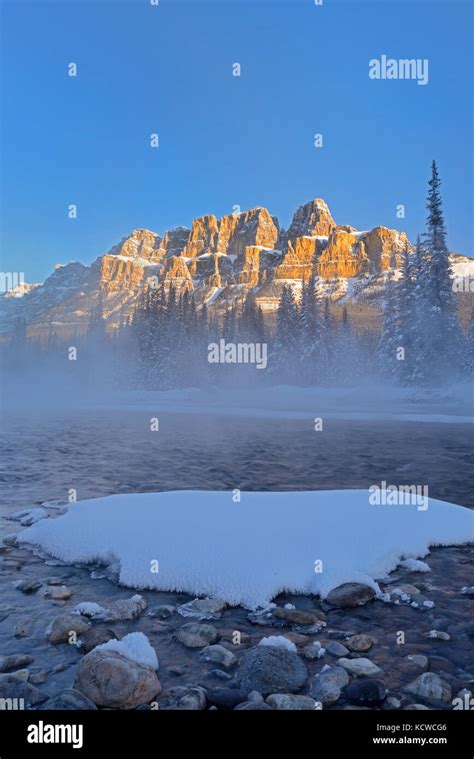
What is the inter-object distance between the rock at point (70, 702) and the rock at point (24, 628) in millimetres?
1294

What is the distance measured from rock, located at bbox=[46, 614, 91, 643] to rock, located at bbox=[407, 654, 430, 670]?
322 centimetres

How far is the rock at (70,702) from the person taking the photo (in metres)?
3.52

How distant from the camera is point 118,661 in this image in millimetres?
3893

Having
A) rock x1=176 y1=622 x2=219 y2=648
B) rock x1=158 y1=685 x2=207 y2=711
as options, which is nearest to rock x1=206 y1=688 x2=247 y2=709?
rock x1=158 y1=685 x2=207 y2=711

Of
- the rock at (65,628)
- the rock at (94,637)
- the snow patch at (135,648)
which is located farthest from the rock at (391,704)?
the rock at (65,628)

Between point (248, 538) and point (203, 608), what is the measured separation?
1562 mm

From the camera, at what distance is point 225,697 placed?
12.0ft

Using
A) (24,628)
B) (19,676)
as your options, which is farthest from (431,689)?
(24,628)

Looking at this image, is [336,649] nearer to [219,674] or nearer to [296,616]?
[296,616]

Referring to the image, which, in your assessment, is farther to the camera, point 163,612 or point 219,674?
point 163,612

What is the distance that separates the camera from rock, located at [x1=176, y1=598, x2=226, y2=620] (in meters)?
5.15

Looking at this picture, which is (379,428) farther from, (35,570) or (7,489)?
(35,570)
